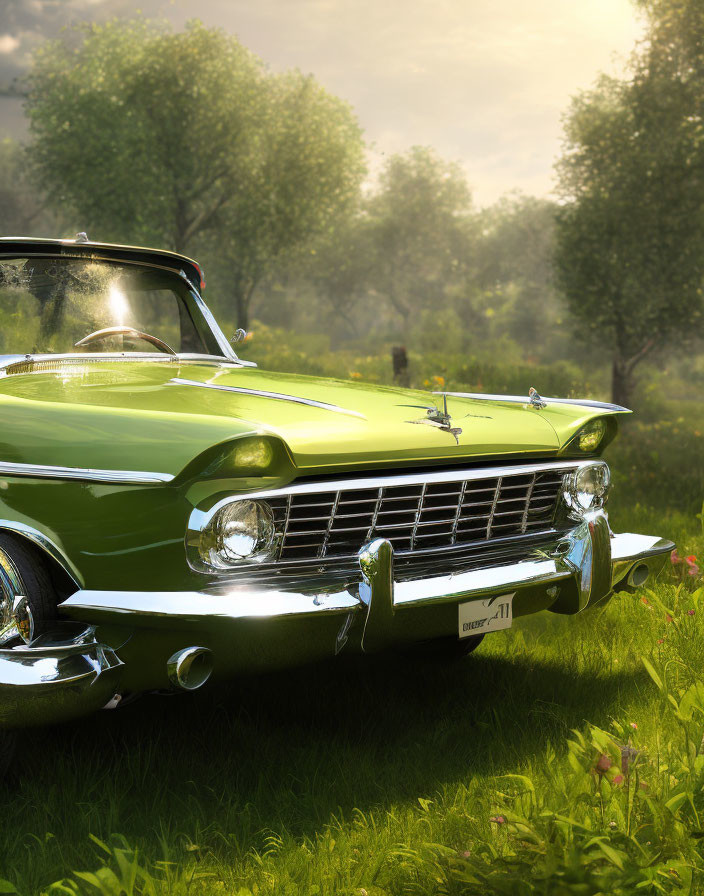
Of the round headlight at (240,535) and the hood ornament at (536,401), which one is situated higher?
the hood ornament at (536,401)

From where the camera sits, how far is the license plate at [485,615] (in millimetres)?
2996

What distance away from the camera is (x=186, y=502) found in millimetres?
2545

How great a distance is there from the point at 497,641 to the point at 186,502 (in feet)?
7.75

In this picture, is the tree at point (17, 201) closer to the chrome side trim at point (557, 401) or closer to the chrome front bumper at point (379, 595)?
the chrome side trim at point (557, 401)

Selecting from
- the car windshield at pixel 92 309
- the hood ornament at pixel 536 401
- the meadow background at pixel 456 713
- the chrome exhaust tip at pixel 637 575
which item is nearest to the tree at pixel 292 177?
the meadow background at pixel 456 713

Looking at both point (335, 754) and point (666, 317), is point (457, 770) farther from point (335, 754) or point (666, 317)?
point (666, 317)

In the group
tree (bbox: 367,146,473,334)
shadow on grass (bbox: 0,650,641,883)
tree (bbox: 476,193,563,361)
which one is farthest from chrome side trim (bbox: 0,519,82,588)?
tree (bbox: 367,146,473,334)

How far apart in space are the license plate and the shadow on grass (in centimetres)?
43

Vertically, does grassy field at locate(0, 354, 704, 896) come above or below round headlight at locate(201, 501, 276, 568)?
below

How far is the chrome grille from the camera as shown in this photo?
9.13 ft

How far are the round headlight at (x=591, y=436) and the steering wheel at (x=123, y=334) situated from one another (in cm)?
190

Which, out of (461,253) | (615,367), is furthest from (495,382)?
(461,253)

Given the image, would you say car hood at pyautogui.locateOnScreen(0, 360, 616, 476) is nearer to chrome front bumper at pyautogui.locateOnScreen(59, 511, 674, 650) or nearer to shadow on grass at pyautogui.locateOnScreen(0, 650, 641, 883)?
chrome front bumper at pyautogui.locateOnScreen(59, 511, 674, 650)

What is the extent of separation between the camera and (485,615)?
3049 millimetres
